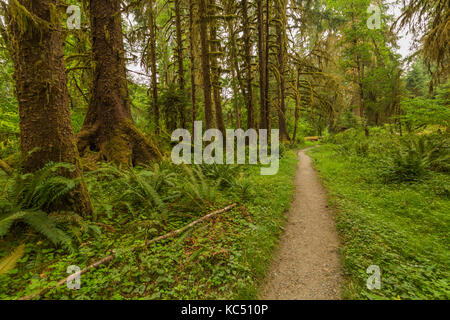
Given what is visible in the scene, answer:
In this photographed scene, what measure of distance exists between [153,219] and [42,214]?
1.64 m

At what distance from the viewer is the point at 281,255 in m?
3.69

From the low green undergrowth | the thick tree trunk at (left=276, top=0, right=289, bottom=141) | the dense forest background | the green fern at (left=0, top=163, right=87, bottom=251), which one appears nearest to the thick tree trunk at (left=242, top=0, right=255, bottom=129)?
the dense forest background

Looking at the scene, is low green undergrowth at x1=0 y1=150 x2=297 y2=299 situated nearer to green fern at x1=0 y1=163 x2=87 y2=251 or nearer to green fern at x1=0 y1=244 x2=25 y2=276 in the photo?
green fern at x1=0 y1=244 x2=25 y2=276

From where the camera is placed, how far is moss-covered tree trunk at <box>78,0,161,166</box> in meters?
6.36

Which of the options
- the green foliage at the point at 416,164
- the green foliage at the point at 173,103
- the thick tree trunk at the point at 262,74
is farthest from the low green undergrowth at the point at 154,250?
the thick tree trunk at the point at 262,74

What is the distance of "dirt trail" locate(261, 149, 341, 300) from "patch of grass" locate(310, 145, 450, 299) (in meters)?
0.21

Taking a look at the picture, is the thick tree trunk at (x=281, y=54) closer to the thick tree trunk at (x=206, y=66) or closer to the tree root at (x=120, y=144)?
the thick tree trunk at (x=206, y=66)

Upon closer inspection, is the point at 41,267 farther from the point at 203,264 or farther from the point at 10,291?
the point at 203,264

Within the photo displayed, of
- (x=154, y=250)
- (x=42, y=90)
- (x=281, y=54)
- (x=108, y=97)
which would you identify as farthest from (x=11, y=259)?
(x=281, y=54)

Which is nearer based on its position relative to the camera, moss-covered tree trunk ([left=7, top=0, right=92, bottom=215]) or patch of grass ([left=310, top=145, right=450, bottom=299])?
patch of grass ([left=310, top=145, right=450, bottom=299])

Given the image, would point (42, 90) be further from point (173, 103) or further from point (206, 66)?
point (173, 103)

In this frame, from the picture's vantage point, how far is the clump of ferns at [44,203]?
274 cm
